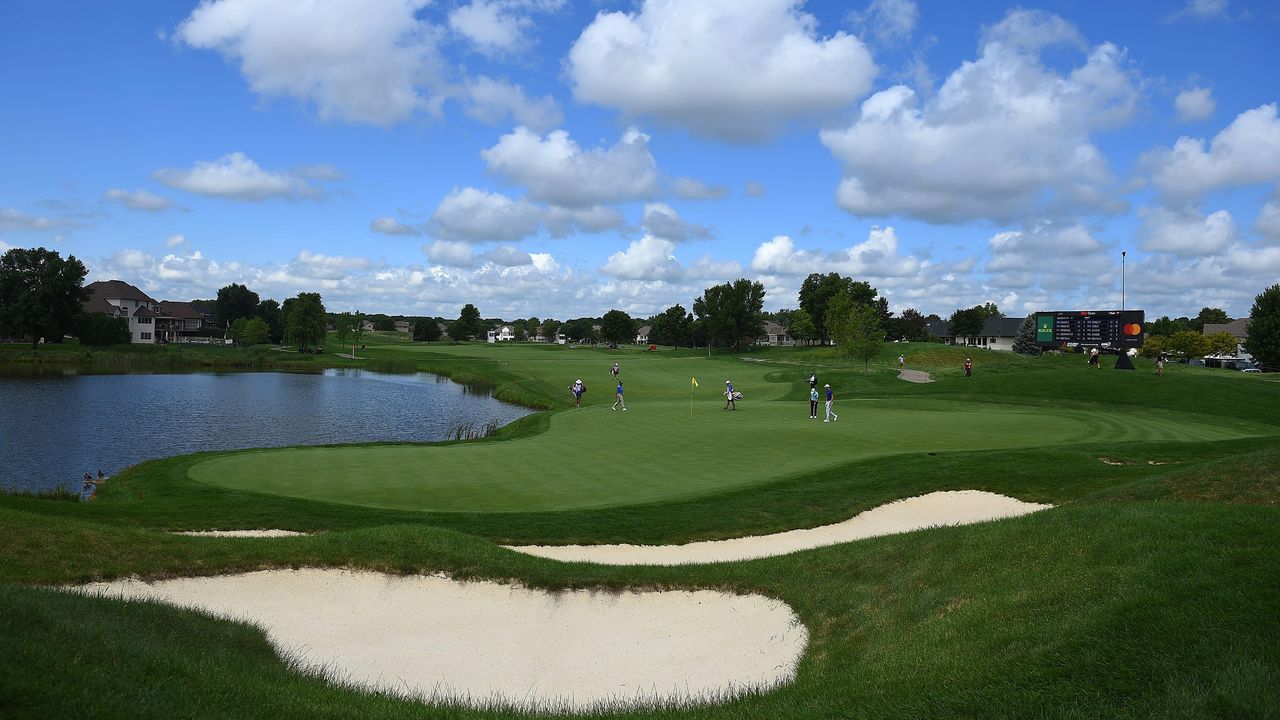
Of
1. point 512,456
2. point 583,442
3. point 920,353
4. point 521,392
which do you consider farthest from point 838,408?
point 920,353

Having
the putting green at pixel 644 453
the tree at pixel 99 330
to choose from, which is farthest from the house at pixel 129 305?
the putting green at pixel 644 453

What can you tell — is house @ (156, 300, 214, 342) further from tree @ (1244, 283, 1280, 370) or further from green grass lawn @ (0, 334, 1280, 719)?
tree @ (1244, 283, 1280, 370)

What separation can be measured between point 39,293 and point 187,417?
2862 inches

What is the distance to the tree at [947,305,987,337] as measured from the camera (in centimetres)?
13212

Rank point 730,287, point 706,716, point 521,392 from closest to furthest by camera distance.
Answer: point 706,716, point 521,392, point 730,287

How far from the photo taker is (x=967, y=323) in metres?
133

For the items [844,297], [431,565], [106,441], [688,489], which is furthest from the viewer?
[844,297]

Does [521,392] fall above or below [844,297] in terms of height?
below

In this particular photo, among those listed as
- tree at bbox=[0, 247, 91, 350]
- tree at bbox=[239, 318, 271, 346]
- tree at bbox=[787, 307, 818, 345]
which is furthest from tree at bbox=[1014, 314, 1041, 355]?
tree at bbox=[0, 247, 91, 350]

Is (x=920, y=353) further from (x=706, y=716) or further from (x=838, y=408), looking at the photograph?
(x=706, y=716)

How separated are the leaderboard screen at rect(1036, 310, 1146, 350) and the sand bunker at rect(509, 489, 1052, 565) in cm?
4727

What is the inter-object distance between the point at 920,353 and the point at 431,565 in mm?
84052

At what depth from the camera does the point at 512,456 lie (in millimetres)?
25562

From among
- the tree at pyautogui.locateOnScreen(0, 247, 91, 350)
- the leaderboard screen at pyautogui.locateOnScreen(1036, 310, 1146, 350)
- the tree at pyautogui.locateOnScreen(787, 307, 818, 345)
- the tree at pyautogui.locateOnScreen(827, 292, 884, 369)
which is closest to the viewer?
the leaderboard screen at pyautogui.locateOnScreen(1036, 310, 1146, 350)
